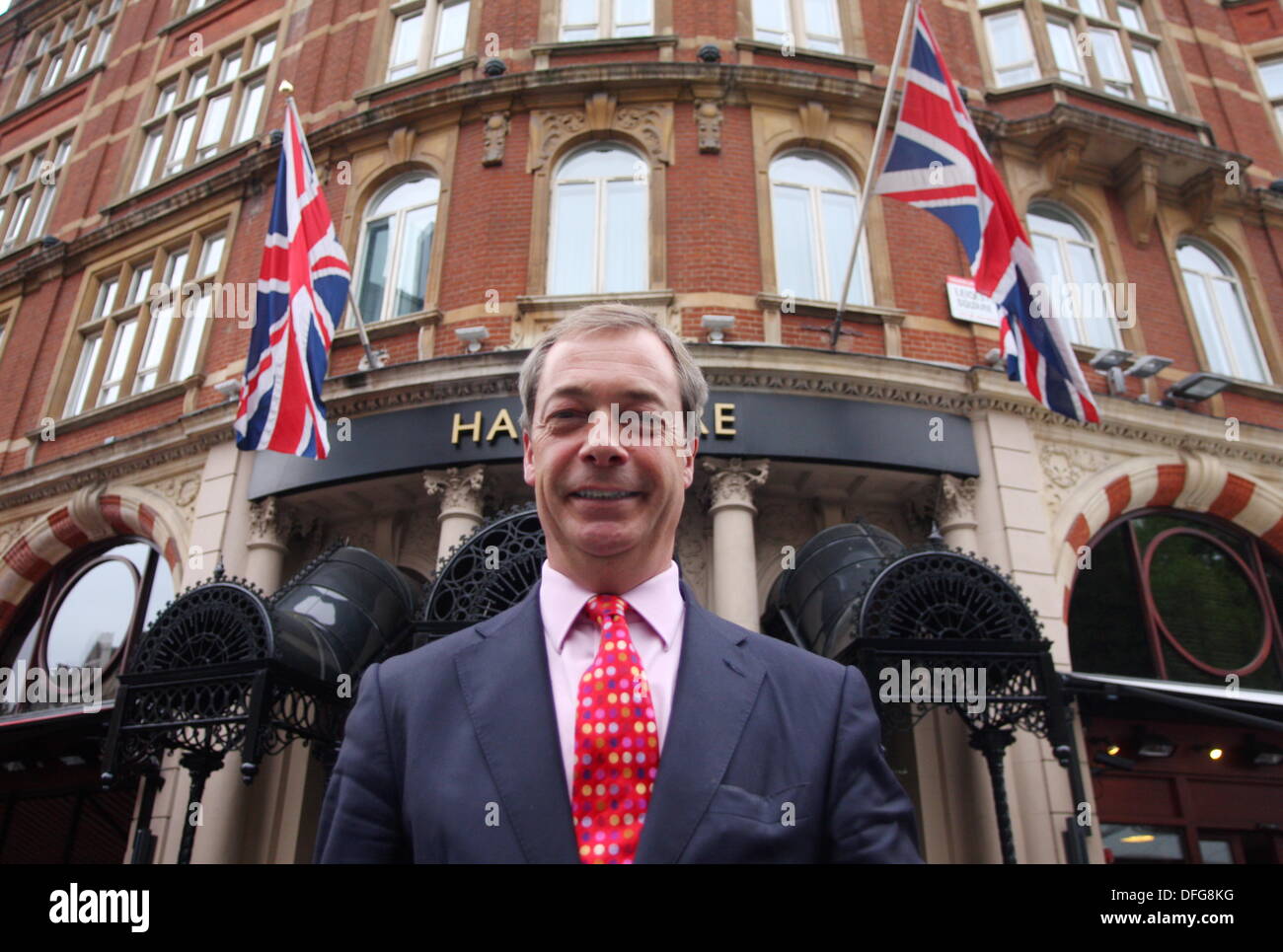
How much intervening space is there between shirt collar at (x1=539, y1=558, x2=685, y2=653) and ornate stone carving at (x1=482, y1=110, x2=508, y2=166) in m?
9.64

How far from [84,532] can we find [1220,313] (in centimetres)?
1605

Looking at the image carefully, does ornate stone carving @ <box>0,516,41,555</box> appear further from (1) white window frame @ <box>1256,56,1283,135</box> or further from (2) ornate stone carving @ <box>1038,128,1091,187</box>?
(1) white window frame @ <box>1256,56,1283,135</box>

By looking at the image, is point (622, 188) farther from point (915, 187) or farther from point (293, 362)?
point (293, 362)

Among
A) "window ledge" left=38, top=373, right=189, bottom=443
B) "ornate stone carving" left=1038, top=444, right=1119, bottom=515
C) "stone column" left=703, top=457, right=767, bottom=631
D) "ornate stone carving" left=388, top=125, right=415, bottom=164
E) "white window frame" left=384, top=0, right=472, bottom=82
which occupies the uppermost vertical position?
"white window frame" left=384, top=0, right=472, bottom=82

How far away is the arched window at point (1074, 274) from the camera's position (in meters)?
10.6

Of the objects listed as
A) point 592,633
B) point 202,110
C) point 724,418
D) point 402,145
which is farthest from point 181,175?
point 592,633

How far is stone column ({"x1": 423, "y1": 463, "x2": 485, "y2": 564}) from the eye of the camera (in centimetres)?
842

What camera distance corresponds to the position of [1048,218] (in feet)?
37.2

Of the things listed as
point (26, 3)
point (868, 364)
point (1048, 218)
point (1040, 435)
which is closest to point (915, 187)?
point (868, 364)

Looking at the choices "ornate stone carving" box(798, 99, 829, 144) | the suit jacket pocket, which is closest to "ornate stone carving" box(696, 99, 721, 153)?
"ornate stone carving" box(798, 99, 829, 144)

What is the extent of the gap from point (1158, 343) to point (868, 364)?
464 centimetres

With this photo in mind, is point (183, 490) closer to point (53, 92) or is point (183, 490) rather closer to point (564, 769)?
point (564, 769)

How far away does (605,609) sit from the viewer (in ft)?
6.46

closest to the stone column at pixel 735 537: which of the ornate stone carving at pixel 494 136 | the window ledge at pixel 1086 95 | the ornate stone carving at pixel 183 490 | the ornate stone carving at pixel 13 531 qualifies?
the ornate stone carving at pixel 494 136
